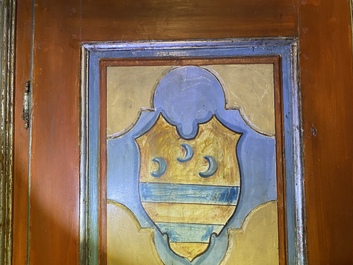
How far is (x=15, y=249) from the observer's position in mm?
900

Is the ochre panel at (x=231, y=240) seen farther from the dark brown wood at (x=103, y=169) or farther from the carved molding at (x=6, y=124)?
the carved molding at (x=6, y=124)

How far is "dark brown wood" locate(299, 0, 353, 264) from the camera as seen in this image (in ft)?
2.76

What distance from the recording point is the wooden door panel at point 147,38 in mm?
852

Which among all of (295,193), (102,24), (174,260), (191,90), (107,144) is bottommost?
(174,260)

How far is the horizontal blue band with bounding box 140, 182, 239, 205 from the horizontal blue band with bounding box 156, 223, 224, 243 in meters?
0.06

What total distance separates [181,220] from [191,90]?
0.31m

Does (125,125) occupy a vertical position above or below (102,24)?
below

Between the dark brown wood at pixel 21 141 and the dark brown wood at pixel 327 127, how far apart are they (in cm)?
67

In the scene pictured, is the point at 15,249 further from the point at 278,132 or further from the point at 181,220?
the point at 278,132

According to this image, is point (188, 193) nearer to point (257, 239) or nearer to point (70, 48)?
point (257, 239)

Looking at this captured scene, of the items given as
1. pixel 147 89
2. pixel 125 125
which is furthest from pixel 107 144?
pixel 147 89

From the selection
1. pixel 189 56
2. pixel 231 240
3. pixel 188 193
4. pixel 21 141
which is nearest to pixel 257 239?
pixel 231 240

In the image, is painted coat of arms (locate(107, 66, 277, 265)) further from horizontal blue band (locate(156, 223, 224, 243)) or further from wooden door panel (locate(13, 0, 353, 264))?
wooden door panel (locate(13, 0, 353, 264))

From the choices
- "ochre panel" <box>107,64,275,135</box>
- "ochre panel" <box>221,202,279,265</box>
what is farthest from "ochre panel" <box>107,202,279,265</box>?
"ochre panel" <box>107,64,275,135</box>
